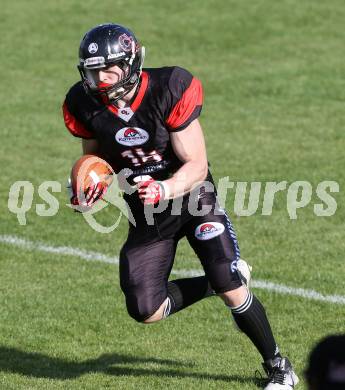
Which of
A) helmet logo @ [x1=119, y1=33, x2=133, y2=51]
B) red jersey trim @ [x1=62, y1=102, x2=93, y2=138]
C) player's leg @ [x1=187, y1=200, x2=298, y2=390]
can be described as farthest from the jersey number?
helmet logo @ [x1=119, y1=33, x2=133, y2=51]

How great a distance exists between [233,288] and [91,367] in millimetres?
1174

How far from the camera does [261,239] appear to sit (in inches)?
350

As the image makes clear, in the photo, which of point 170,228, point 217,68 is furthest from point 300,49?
point 170,228

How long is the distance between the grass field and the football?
1254 mm

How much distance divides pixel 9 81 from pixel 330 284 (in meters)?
7.71

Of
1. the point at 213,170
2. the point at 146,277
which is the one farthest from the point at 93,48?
the point at 213,170

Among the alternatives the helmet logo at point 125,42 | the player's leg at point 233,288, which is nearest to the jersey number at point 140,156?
the player's leg at point 233,288

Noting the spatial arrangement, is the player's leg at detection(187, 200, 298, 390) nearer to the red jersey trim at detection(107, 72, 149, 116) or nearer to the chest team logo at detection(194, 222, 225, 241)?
the chest team logo at detection(194, 222, 225, 241)

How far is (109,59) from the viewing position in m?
5.85

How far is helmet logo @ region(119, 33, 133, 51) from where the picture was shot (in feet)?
19.4

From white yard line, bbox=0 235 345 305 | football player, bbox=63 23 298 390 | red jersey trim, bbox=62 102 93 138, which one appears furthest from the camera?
white yard line, bbox=0 235 345 305

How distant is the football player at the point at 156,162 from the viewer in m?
5.91

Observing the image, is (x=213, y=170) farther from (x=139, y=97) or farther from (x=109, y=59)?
(x=109, y=59)

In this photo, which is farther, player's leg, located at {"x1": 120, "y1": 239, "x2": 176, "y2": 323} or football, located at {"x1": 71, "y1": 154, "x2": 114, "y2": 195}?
player's leg, located at {"x1": 120, "y1": 239, "x2": 176, "y2": 323}
